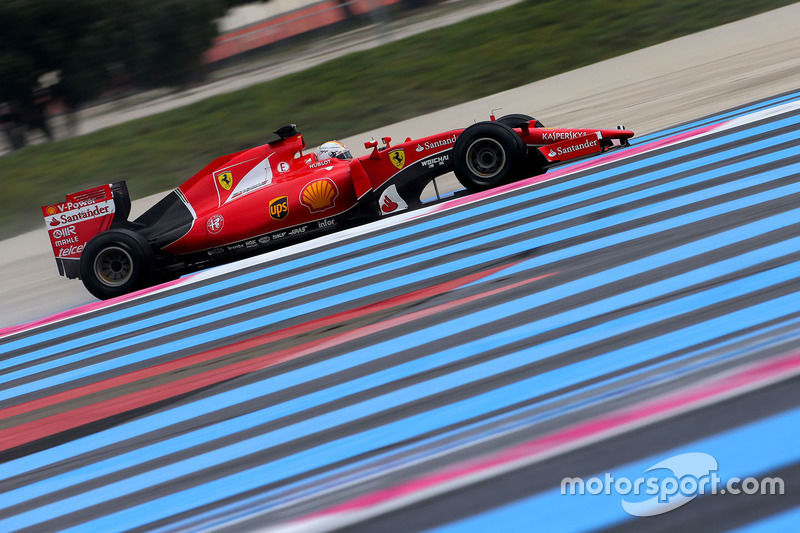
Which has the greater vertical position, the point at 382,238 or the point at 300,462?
the point at 382,238

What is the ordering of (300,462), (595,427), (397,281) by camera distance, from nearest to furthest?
(595,427) < (300,462) < (397,281)

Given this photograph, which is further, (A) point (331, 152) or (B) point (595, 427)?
(A) point (331, 152)

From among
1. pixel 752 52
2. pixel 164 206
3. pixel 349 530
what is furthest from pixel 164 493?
pixel 752 52

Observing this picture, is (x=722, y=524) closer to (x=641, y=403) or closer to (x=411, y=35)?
(x=641, y=403)

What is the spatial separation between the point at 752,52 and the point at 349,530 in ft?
31.8

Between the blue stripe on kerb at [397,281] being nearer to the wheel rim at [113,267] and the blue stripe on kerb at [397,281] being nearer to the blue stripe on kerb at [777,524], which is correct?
the wheel rim at [113,267]

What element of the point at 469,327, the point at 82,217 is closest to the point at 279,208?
the point at 82,217

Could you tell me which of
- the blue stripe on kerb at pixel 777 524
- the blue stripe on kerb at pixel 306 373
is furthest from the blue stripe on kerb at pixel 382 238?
the blue stripe on kerb at pixel 777 524

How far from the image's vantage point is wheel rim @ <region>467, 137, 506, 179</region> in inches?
255

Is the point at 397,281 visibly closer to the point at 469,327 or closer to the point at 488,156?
the point at 469,327

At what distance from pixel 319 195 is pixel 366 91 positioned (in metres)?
7.96

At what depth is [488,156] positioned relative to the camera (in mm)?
6586

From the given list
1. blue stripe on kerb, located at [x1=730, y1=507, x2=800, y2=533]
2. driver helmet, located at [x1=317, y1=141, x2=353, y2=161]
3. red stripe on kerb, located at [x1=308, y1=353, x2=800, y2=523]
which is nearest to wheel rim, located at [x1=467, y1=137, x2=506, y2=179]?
driver helmet, located at [x1=317, y1=141, x2=353, y2=161]

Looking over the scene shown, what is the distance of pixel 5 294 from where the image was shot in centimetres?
884
